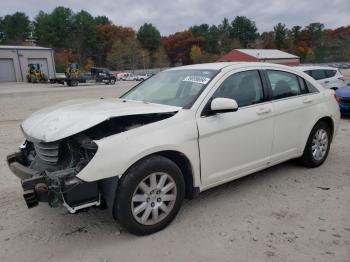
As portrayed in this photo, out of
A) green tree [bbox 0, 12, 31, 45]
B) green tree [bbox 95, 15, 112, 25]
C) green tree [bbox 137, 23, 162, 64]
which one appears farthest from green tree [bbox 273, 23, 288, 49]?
green tree [bbox 0, 12, 31, 45]

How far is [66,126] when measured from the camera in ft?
10.4

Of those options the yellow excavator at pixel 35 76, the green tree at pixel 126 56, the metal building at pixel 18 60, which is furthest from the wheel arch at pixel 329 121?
the green tree at pixel 126 56

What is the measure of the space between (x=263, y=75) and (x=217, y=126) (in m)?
1.20

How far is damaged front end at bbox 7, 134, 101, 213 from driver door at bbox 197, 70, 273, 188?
122 cm

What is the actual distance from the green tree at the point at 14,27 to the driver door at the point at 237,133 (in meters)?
101

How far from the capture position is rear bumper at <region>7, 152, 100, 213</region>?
9.58 ft

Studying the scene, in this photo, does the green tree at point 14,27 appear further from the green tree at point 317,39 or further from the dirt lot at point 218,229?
the dirt lot at point 218,229

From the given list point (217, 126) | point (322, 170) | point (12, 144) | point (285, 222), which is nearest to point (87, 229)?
point (217, 126)

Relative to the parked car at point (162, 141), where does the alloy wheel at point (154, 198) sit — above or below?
below

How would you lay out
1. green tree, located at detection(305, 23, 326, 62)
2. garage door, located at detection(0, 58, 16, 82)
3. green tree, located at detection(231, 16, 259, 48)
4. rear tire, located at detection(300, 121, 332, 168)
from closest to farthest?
rear tire, located at detection(300, 121, 332, 168) < garage door, located at detection(0, 58, 16, 82) < green tree, located at detection(305, 23, 326, 62) < green tree, located at detection(231, 16, 259, 48)

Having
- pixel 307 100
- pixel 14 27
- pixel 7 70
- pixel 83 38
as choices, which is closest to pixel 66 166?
pixel 307 100

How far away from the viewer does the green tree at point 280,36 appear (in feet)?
343

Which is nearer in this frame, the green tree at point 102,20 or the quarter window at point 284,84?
the quarter window at point 284,84

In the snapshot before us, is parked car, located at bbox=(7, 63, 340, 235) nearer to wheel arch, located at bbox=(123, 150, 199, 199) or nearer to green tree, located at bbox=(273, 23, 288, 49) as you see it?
wheel arch, located at bbox=(123, 150, 199, 199)
